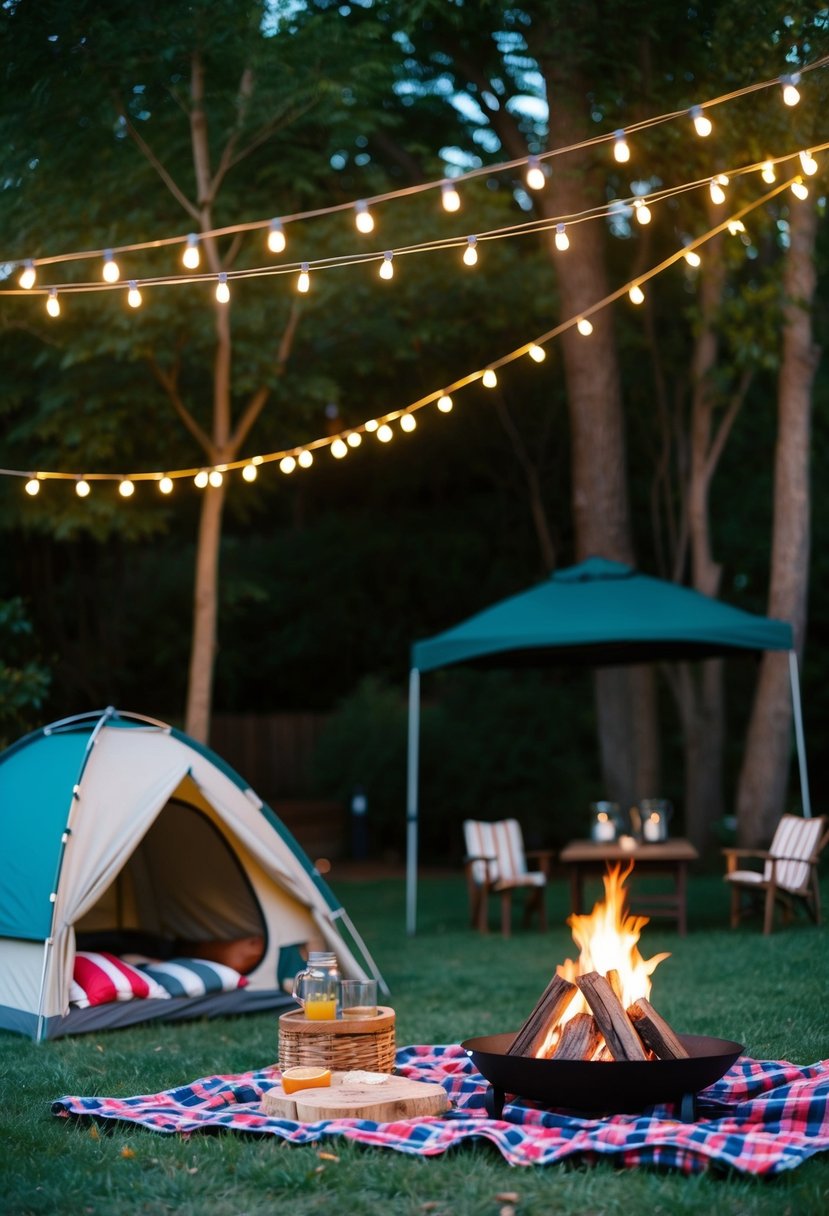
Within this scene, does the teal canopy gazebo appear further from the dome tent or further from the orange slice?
the orange slice

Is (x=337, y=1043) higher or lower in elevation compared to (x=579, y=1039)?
lower

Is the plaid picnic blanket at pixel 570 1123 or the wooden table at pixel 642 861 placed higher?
the wooden table at pixel 642 861

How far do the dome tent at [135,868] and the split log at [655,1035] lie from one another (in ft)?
8.65

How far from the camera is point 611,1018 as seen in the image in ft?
14.3

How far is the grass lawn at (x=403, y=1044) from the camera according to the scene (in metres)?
3.70

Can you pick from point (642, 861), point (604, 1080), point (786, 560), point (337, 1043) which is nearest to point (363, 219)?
point (337, 1043)

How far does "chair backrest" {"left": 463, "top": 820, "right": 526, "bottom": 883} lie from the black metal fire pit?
518 centimetres

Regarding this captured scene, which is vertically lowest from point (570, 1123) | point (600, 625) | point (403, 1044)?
point (403, 1044)

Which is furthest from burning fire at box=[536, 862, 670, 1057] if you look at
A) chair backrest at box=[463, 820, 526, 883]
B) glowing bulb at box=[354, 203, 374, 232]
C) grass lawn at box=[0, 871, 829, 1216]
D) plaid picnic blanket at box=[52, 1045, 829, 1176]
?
chair backrest at box=[463, 820, 526, 883]

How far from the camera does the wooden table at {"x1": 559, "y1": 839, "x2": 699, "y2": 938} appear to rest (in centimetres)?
891

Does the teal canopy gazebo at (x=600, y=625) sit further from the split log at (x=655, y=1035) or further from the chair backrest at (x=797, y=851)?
the split log at (x=655, y=1035)

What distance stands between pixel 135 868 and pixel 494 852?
2.62 meters

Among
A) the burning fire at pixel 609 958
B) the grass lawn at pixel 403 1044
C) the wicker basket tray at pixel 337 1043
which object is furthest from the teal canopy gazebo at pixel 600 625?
the wicker basket tray at pixel 337 1043

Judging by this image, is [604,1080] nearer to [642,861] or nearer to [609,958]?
[609,958]
